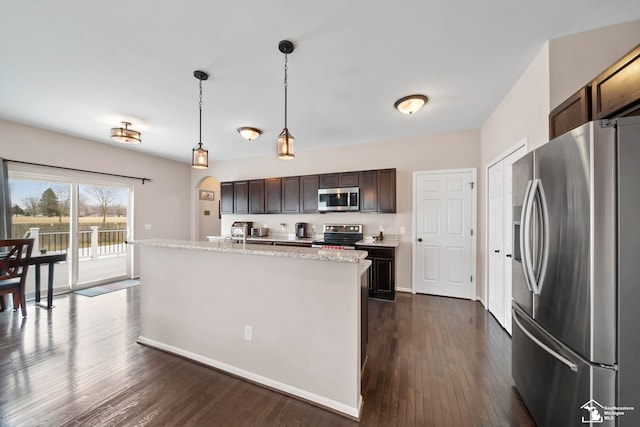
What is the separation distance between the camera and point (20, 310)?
3352 millimetres

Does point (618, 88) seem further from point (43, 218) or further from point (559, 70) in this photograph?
point (43, 218)

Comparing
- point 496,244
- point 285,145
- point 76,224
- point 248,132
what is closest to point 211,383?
point 285,145

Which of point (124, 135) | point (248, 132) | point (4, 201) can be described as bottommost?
point (4, 201)

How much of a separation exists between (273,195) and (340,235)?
1.74 m

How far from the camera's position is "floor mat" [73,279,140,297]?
4152 millimetres

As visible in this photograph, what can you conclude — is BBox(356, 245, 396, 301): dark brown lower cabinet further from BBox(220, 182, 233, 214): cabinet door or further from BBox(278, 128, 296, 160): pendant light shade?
BBox(220, 182, 233, 214): cabinet door

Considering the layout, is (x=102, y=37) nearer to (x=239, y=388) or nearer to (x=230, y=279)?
(x=230, y=279)

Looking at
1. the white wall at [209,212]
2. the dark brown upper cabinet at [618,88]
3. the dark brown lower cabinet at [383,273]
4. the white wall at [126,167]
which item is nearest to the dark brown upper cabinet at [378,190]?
the dark brown lower cabinet at [383,273]

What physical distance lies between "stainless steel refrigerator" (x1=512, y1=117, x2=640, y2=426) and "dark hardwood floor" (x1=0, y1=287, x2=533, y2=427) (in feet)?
2.00

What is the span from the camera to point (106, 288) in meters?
4.44

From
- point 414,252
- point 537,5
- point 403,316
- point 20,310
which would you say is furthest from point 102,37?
point 414,252

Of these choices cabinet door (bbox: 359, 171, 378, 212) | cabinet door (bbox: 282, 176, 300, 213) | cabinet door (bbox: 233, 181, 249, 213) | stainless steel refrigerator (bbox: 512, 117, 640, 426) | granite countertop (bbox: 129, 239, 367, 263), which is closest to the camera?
stainless steel refrigerator (bbox: 512, 117, 640, 426)

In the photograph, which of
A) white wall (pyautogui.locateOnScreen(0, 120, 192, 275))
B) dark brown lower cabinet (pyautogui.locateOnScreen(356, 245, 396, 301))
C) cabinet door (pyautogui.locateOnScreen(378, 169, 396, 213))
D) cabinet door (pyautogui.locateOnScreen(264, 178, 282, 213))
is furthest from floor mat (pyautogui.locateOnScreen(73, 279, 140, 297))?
cabinet door (pyautogui.locateOnScreen(378, 169, 396, 213))

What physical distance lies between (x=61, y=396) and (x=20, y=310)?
109 inches
